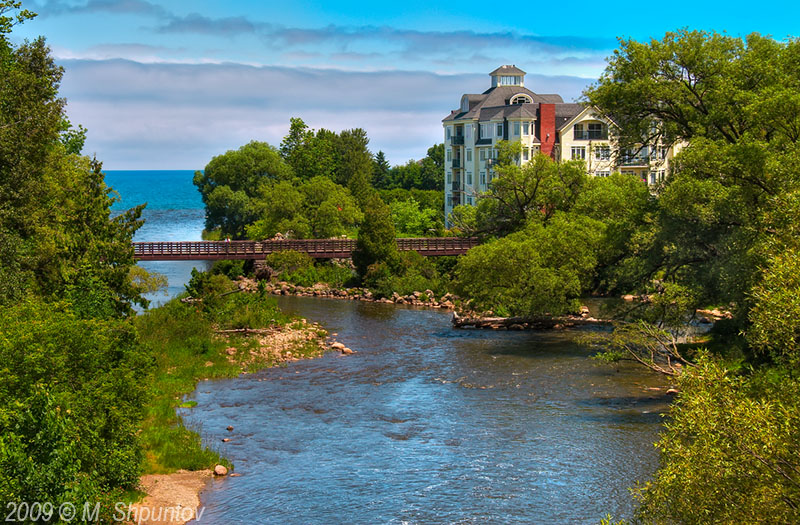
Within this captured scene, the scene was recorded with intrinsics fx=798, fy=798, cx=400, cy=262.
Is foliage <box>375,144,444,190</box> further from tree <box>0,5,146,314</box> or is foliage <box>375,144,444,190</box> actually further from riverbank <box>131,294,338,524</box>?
tree <box>0,5,146,314</box>

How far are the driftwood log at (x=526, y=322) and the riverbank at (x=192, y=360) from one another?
937 cm

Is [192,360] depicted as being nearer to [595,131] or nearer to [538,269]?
[538,269]

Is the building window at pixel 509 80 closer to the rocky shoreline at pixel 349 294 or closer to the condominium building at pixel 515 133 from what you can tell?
the condominium building at pixel 515 133

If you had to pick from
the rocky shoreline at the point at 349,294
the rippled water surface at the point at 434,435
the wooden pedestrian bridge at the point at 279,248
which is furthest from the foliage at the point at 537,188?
the rippled water surface at the point at 434,435

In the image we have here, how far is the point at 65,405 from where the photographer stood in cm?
1852

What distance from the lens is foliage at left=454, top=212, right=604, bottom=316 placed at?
45.2m

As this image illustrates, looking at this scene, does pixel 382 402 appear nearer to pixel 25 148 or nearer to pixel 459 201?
pixel 25 148

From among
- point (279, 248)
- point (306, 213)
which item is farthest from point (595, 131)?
point (279, 248)

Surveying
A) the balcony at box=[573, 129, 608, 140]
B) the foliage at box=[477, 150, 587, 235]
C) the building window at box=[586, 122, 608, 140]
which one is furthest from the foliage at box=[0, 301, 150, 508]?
the building window at box=[586, 122, 608, 140]

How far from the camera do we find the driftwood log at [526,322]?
4741cm

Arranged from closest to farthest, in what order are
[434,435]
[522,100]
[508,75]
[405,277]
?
1. [434,435]
2. [405,277]
3. [522,100]
4. [508,75]

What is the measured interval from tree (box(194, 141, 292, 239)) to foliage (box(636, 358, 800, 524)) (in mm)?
86215

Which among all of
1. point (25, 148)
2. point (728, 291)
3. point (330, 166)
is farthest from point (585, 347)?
point (330, 166)

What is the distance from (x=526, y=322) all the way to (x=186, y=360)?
2030cm
